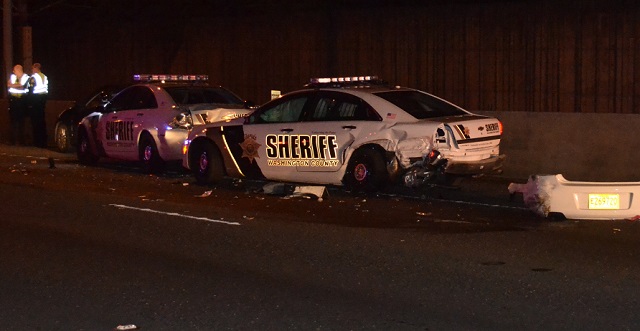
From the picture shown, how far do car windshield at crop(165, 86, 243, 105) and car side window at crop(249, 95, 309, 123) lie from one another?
2825mm

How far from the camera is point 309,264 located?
951 cm

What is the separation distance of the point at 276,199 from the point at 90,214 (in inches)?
98.4

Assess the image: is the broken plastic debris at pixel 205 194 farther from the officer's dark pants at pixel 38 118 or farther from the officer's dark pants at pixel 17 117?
the officer's dark pants at pixel 17 117

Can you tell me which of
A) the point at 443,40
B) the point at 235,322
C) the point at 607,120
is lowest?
the point at 235,322

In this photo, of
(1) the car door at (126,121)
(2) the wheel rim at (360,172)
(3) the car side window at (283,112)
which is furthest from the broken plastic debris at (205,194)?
(1) the car door at (126,121)

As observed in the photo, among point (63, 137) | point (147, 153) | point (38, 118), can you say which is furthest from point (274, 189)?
point (38, 118)

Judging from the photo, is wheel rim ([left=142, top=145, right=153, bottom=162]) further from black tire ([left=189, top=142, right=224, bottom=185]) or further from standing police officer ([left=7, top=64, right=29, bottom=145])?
standing police officer ([left=7, top=64, right=29, bottom=145])

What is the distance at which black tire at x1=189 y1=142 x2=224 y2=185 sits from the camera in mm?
15703

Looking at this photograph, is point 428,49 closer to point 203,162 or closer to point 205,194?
point 203,162

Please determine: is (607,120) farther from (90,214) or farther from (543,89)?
(90,214)

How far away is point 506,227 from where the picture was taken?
37.8 feet

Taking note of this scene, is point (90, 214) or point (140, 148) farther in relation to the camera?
point (140, 148)

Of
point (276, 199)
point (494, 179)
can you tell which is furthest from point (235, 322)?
point (494, 179)

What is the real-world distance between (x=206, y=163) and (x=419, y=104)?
3.27 m
